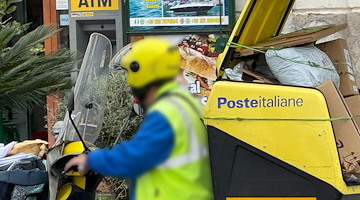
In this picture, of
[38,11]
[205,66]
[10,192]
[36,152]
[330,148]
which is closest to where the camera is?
[330,148]

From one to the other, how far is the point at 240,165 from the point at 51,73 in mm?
3727

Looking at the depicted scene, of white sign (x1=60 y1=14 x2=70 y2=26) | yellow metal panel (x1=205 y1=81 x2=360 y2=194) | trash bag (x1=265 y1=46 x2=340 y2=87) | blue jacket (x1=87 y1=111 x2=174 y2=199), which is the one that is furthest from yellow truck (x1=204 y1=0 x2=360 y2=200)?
white sign (x1=60 y1=14 x2=70 y2=26)

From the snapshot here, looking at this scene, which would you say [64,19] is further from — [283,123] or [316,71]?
[283,123]

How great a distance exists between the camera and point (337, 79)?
4996mm

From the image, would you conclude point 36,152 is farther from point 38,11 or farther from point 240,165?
point 38,11

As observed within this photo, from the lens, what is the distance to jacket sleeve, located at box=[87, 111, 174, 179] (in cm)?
265

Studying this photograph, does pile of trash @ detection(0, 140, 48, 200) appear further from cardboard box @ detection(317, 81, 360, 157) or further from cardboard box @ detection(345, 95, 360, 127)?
cardboard box @ detection(345, 95, 360, 127)

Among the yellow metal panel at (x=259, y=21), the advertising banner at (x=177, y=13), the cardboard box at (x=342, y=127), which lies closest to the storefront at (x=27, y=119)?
the advertising banner at (x=177, y=13)

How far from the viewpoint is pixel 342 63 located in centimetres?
525

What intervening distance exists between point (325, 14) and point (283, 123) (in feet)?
16.0

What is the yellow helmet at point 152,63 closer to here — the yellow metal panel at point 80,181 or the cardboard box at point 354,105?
→ the yellow metal panel at point 80,181

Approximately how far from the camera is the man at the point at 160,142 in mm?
2670

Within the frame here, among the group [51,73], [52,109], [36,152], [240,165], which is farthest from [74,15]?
[240,165]

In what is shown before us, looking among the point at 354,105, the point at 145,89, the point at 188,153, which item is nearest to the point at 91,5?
the point at 354,105
